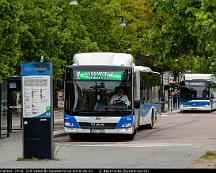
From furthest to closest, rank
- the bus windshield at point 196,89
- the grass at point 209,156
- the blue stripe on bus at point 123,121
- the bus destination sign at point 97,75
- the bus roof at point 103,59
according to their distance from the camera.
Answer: the bus windshield at point 196,89, the bus roof at point 103,59, the bus destination sign at point 97,75, the blue stripe on bus at point 123,121, the grass at point 209,156

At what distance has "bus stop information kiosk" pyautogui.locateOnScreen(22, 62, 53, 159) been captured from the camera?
638 inches

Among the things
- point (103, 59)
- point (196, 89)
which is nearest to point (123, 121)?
point (103, 59)

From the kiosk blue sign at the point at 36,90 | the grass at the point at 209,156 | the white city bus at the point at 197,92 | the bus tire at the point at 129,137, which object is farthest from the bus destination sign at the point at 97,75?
the white city bus at the point at 197,92

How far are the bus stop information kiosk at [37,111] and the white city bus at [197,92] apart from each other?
138ft

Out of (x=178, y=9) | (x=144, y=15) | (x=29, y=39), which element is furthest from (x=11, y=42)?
(x=144, y=15)

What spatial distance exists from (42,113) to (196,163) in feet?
13.5

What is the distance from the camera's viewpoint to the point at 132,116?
24875mm

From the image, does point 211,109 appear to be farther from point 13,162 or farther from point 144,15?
point 13,162

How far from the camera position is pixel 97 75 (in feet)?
82.1

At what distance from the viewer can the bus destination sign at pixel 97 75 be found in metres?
25.0

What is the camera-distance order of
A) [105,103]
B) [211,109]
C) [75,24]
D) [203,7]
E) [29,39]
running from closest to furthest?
[203,7] → [105,103] → [29,39] → [75,24] → [211,109]

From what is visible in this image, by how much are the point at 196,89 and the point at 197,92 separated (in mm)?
291

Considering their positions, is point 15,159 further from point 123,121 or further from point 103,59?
point 103,59

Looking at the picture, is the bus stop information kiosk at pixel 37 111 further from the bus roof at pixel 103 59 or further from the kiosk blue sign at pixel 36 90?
the bus roof at pixel 103 59
